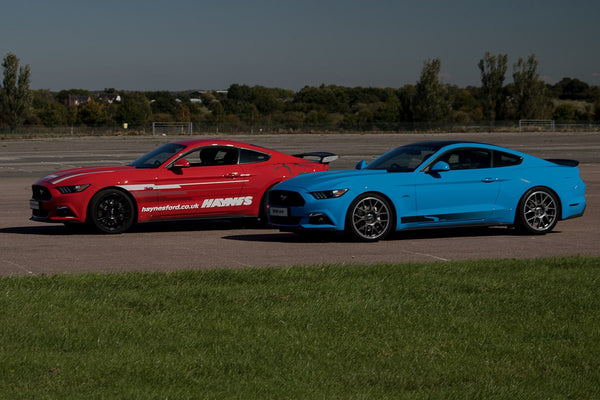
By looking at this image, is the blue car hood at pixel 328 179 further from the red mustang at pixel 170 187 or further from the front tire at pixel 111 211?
the front tire at pixel 111 211

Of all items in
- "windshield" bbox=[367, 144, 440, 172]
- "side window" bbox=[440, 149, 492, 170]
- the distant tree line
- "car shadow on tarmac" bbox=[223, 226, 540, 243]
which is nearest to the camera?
"car shadow on tarmac" bbox=[223, 226, 540, 243]

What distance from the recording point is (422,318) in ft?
24.1

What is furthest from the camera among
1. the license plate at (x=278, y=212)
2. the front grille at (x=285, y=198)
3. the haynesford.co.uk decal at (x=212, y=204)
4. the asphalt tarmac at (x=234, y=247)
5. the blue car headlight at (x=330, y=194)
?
the haynesford.co.uk decal at (x=212, y=204)

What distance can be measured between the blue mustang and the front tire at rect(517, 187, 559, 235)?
0.05 feet

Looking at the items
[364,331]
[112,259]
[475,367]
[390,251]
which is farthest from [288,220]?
[475,367]

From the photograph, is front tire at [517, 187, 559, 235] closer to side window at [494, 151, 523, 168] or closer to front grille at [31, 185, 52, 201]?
side window at [494, 151, 523, 168]

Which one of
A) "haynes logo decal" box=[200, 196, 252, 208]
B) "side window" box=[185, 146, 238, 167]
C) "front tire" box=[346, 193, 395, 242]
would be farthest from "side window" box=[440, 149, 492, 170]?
"side window" box=[185, 146, 238, 167]

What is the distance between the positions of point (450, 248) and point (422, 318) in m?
4.92

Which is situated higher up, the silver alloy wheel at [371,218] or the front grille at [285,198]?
the front grille at [285,198]

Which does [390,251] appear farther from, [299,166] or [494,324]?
[494,324]

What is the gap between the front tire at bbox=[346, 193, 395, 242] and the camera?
12.8 metres

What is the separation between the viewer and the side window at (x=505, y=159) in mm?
13742

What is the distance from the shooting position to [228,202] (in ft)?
47.6

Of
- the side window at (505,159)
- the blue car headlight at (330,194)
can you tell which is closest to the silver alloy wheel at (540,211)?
the side window at (505,159)
